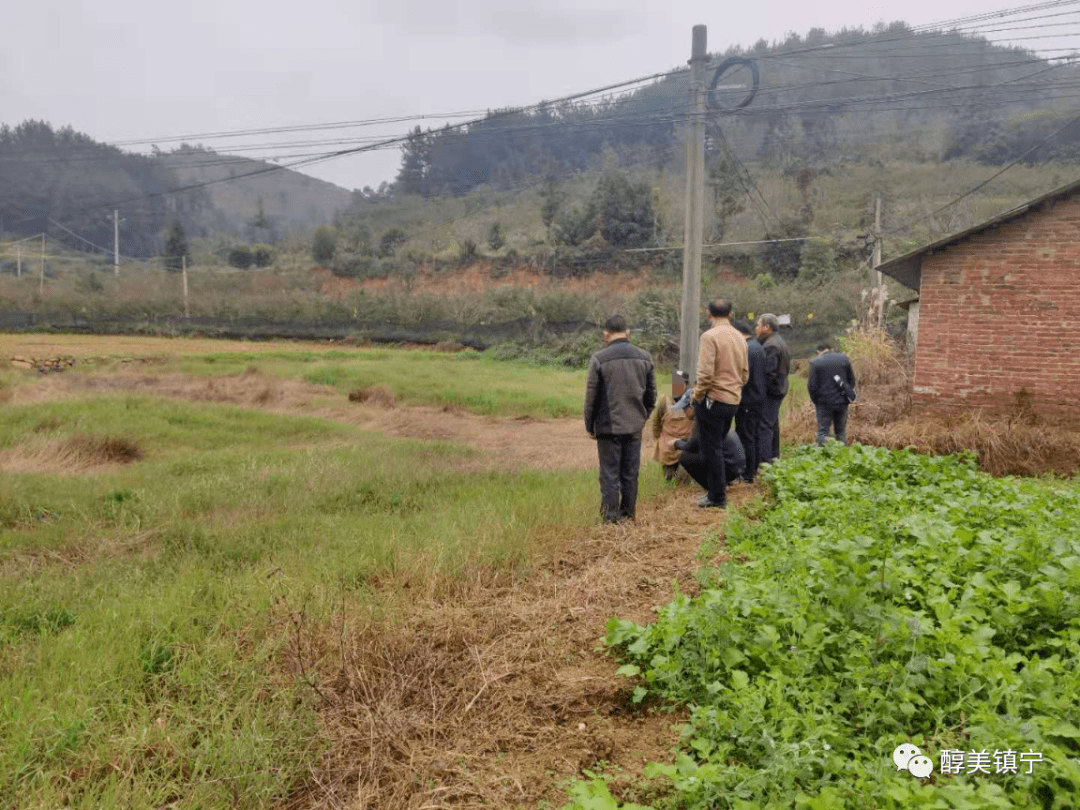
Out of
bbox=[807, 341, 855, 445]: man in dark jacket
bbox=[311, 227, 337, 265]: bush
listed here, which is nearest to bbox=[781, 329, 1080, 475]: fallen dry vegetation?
bbox=[807, 341, 855, 445]: man in dark jacket

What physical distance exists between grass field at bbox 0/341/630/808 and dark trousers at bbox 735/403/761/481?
1796 millimetres

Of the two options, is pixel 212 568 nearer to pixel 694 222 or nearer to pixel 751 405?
pixel 751 405

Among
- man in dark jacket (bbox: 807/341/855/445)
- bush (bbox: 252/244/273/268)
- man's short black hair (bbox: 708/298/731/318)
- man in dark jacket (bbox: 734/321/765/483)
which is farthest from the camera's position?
bush (bbox: 252/244/273/268)

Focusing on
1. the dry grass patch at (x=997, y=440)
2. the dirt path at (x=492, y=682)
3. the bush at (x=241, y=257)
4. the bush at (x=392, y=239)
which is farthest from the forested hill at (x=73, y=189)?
the dirt path at (x=492, y=682)

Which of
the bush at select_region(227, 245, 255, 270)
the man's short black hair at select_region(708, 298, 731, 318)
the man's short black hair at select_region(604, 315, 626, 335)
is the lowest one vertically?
the man's short black hair at select_region(604, 315, 626, 335)

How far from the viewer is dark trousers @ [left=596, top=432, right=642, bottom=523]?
6.89m

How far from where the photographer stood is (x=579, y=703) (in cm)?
354

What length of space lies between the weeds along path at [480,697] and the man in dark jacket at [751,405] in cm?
360

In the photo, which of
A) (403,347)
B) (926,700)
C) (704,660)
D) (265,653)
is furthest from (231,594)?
(403,347)

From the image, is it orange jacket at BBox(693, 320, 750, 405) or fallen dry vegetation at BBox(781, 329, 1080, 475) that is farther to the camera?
fallen dry vegetation at BBox(781, 329, 1080, 475)

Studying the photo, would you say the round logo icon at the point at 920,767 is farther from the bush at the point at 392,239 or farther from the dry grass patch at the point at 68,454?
the bush at the point at 392,239

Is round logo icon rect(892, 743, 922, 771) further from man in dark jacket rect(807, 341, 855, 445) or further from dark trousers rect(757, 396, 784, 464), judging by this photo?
man in dark jacket rect(807, 341, 855, 445)

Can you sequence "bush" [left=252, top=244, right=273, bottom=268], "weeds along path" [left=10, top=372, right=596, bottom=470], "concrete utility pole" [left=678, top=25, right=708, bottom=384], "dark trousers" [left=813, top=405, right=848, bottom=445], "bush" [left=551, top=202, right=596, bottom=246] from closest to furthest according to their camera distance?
"dark trousers" [left=813, top=405, right=848, bottom=445] → "concrete utility pole" [left=678, top=25, right=708, bottom=384] → "weeds along path" [left=10, top=372, right=596, bottom=470] → "bush" [left=551, top=202, right=596, bottom=246] → "bush" [left=252, top=244, right=273, bottom=268]

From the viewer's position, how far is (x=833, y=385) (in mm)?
10469
